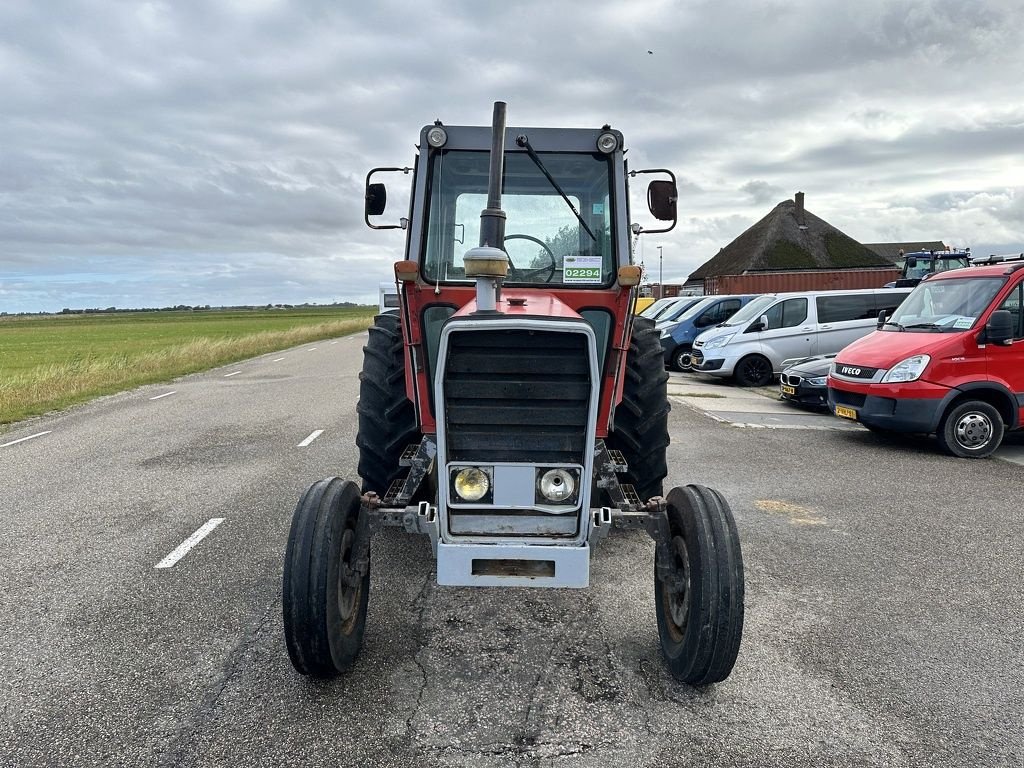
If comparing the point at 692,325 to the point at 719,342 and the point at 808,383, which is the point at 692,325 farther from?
the point at 808,383

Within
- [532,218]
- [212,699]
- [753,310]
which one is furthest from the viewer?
[753,310]

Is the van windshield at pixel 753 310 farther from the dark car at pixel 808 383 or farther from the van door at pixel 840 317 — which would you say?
the dark car at pixel 808 383

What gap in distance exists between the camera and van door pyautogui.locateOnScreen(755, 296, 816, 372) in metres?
13.9

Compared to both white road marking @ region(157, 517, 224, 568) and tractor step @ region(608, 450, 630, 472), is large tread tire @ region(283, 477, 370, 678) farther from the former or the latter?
white road marking @ region(157, 517, 224, 568)

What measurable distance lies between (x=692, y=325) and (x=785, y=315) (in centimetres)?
331

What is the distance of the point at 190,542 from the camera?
501 centimetres

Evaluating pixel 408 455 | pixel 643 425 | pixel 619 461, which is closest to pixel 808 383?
pixel 643 425

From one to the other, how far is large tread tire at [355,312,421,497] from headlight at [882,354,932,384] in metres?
5.65

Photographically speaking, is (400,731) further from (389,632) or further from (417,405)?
(417,405)

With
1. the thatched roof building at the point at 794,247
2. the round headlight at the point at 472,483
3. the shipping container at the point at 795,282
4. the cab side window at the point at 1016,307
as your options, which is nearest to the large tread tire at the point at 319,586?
the round headlight at the point at 472,483

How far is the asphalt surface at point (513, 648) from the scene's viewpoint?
107 inches

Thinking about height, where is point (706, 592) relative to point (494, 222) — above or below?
below

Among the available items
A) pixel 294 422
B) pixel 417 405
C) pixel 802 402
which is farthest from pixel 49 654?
pixel 802 402

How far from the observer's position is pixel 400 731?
2.79 m
